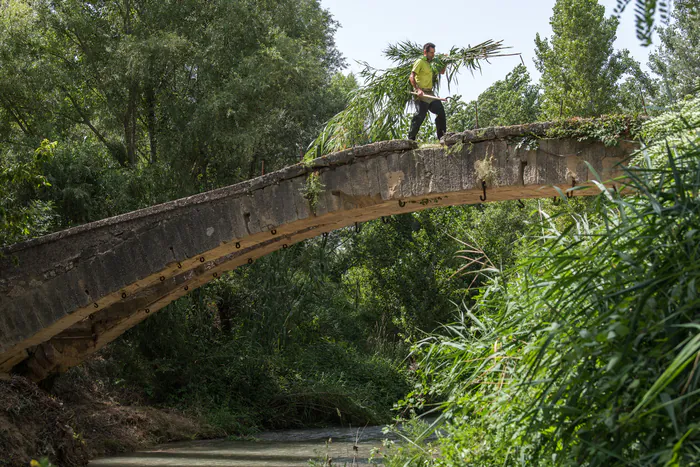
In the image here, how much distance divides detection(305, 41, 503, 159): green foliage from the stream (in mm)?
3294

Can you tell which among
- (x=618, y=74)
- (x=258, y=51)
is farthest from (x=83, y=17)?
(x=618, y=74)

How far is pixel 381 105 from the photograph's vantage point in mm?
8539

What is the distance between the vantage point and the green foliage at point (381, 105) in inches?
330

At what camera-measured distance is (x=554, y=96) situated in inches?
824

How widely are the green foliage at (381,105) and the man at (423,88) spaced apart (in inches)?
13.5

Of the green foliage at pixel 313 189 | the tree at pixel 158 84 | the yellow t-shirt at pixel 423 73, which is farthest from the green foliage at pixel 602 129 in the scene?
the tree at pixel 158 84

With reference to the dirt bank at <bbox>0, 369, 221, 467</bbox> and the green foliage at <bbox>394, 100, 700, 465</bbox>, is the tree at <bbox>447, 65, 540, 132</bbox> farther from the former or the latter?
the green foliage at <bbox>394, 100, 700, 465</bbox>

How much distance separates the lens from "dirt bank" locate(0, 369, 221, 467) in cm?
804

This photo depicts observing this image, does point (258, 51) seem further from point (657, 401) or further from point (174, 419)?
point (657, 401)

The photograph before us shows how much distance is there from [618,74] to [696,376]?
24.2 meters

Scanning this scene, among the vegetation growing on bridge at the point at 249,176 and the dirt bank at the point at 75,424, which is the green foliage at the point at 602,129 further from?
the dirt bank at the point at 75,424

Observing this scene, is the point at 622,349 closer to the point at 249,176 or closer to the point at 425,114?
the point at 425,114

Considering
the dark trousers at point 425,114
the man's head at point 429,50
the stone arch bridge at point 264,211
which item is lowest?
the stone arch bridge at point 264,211

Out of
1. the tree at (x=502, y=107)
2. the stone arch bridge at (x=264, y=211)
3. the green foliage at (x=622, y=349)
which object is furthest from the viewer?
the tree at (x=502, y=107)
